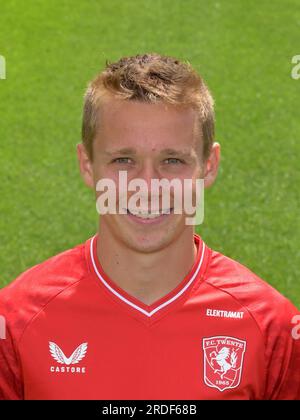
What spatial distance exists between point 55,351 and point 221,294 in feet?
1.89

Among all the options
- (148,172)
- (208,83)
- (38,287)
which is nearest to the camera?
(148,172)

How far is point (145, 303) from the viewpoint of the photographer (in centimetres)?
292

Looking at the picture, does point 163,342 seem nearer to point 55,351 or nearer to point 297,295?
point 55,351

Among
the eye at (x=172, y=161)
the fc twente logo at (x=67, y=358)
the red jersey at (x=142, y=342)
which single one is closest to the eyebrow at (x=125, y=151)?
Answer: the eye at (x=172, y=161)

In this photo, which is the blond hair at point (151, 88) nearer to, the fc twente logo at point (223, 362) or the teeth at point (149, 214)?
the teeth at point (149, 214)

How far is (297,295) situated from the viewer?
6.07 m

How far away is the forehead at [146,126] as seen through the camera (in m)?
2.70

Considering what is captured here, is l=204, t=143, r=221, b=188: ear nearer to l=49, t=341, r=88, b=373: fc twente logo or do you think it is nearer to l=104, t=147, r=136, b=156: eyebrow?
l=104, t=147, r=136, b=156: eyebrow

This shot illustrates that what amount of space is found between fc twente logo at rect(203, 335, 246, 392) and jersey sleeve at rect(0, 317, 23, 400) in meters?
0.61

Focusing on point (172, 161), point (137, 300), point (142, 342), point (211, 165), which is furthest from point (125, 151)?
point (142, 342)

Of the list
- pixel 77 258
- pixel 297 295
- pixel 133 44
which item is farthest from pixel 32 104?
pixel 77 258

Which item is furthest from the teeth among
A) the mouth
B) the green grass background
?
the green grass background

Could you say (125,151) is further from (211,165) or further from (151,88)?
(211,165)

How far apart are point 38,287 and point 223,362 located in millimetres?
657
